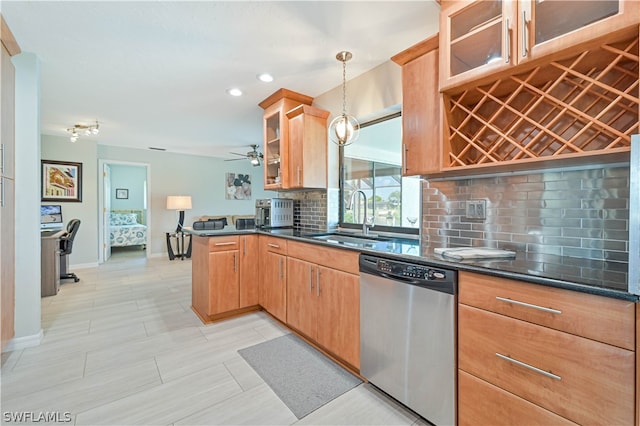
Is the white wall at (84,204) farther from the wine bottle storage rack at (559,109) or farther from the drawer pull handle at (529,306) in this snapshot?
the drawer pull handle at (529,306)

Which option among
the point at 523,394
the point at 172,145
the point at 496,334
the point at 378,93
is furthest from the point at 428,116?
the point at 172,145

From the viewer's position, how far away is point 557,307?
1042 millimetres

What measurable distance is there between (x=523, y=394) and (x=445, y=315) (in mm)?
390

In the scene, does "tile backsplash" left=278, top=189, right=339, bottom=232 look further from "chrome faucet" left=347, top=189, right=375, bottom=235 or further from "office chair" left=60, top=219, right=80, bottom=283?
"office chair" left=60, top=219, right=80, bottom=283

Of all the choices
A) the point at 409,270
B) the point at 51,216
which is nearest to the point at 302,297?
the point at 409,270

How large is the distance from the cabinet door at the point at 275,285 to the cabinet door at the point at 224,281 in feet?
0.92

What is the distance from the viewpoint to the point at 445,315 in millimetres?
1374

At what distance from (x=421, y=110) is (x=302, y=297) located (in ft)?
5.50

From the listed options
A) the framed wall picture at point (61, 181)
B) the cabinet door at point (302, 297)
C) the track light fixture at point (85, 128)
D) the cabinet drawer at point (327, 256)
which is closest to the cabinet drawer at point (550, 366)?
the cabinet drawer at point (327, 256)

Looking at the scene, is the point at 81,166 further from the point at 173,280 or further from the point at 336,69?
the point at 336,69

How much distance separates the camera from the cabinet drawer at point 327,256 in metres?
1.89

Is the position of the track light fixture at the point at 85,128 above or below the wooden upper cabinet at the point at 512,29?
above

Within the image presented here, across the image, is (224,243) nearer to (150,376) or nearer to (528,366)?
(150,376)

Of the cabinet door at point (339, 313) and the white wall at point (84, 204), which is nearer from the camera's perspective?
the cabinet door at point (339, 313)
